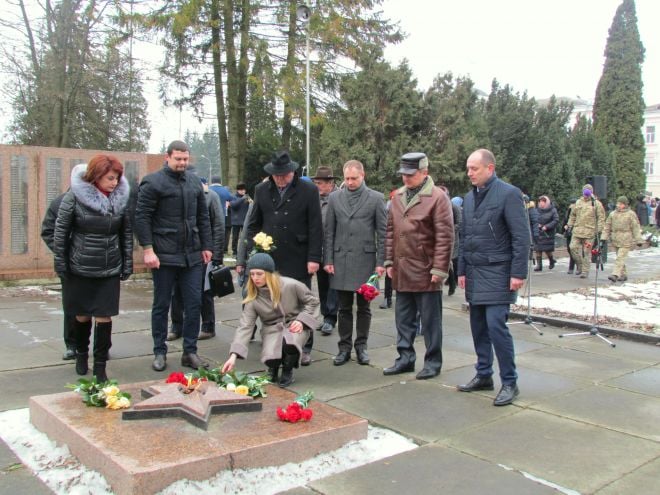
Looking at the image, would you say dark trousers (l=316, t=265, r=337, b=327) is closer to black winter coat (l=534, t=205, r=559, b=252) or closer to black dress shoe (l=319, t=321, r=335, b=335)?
black dress shoe (l=319, t=321, r=335, b=335)

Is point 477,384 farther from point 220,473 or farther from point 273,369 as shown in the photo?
point 220,473

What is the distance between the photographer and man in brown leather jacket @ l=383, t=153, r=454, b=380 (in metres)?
5.46

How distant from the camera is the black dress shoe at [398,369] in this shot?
572 cm

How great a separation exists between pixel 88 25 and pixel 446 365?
52.0 ft

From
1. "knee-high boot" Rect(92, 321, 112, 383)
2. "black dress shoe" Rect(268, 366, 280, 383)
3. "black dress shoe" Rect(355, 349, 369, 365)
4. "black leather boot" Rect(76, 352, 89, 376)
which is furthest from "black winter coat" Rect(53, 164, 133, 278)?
"black dress shoe" Rect(355, 349, 369, 365)

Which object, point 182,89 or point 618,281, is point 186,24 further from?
point 618,281

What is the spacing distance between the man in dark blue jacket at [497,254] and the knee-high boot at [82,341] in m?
3.12

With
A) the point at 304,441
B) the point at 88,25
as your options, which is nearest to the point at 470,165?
the point at 304,441

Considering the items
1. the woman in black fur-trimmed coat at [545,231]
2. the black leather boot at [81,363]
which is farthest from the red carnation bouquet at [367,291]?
the woman in black fur-trimmed coat at [545,231]

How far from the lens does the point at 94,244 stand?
509 cm

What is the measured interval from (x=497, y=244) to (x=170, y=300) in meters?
2.82

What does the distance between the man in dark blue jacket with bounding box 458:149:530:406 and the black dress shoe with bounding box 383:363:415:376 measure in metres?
0.92

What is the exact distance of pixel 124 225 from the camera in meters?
5.27

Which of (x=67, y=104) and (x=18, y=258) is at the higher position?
(x=67, y=104)
